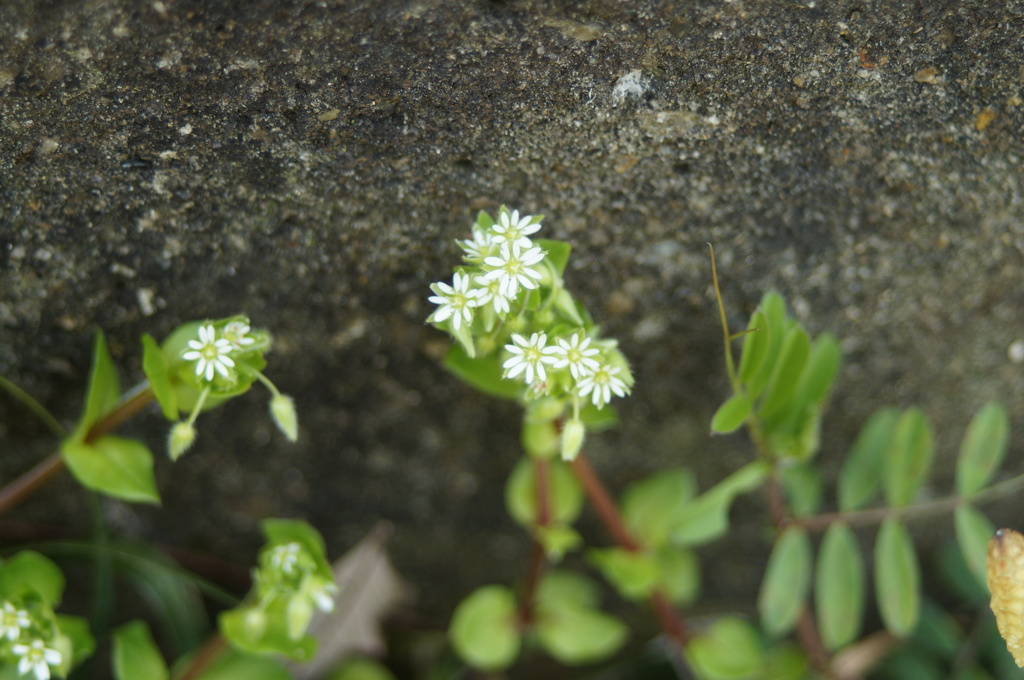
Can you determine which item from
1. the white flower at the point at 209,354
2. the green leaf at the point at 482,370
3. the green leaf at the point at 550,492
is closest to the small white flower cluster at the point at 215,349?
the white flower at the point at 209,354

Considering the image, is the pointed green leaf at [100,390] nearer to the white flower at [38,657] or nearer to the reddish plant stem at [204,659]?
the white flower at [38,657]

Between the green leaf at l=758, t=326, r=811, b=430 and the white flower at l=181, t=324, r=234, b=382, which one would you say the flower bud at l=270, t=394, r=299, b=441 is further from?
the green leaf at l=758, t=326, r=811, b=430

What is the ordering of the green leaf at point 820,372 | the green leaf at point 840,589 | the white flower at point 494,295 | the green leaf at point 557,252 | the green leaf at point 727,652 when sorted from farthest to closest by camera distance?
the green leaf at point 727,652 → the green leaf at point 840,589 → the green leaf at point 820,372 → the green leaf at point 557,252 → the white flower at point 494,295

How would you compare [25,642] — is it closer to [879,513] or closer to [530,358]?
[530,358]

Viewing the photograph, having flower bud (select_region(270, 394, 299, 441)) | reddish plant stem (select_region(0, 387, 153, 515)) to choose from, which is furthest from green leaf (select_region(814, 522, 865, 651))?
reddish plant stem (select_region(0, 387, 153, 515))

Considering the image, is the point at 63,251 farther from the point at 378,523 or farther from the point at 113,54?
the point at 378,523

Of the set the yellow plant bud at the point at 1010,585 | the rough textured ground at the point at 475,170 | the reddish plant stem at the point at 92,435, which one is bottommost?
the yellow plant bud at the point at 1010,585

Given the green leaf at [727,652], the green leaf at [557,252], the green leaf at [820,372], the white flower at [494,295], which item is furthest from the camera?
the green leaf at [727,652]
